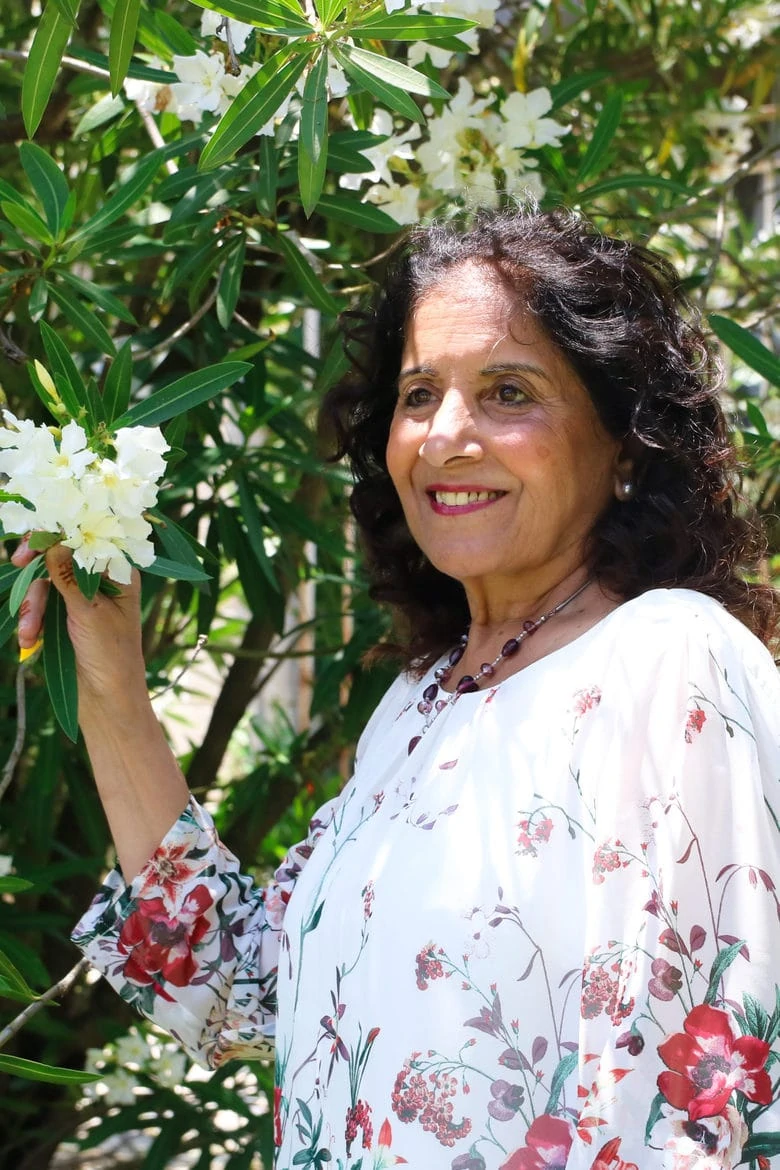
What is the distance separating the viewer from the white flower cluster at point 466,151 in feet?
6.50

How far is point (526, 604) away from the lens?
4.99ft

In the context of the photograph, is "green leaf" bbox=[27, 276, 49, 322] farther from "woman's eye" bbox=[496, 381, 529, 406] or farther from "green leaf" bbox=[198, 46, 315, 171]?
"woman's eye" bbox=[496, 381, 529, 406]

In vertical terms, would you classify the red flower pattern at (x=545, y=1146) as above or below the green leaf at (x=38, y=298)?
below

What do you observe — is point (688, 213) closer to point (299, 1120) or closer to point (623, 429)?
point (623, 429)

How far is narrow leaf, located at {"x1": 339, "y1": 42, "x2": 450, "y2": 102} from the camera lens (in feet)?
4.41

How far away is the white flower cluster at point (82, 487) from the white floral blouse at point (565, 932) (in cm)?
39

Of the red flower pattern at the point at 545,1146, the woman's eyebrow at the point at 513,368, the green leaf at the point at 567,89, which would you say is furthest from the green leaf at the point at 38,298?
the red flower pattern at the point at 545,1146

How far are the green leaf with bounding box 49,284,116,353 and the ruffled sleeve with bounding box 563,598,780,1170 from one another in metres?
0.85

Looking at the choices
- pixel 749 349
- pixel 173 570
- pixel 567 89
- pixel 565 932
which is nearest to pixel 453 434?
pixel 173 570

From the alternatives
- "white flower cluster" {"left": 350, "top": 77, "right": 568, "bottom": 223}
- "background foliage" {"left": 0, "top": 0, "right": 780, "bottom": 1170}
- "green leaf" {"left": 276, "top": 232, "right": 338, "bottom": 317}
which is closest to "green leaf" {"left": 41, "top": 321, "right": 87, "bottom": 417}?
"background foliage" {"left": 0, "top": 0, "right": 780, "bottom": 1170}

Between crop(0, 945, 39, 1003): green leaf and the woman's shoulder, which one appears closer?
the woman's shoulder

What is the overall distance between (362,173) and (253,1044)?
111 cm

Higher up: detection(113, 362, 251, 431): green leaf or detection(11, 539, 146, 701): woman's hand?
detection(113, 362, 251, 431): green leaf

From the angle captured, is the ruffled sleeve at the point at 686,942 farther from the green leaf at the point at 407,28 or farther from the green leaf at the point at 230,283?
the green leaf at the point at 230,283
